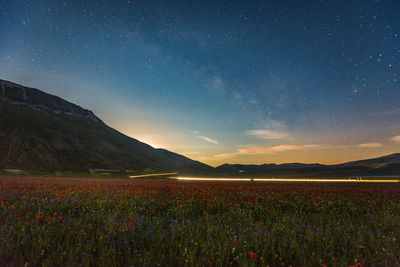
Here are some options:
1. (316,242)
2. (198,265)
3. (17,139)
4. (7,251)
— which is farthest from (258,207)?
(17,139)

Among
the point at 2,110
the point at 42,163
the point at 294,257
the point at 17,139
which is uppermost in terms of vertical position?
the point at 2,110

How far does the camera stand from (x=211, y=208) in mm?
11258

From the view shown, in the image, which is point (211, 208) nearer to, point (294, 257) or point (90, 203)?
point (90, 203)

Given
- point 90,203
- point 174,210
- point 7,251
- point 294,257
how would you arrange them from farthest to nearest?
point 90,203, point 174,210, point 294,257, point 7,251

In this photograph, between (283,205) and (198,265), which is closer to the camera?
(198,265)

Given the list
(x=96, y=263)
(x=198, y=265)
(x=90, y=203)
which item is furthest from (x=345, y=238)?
(x=90, y=203)

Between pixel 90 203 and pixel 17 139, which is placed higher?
pixel 17 139

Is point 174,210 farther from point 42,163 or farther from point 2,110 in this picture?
point 2,110

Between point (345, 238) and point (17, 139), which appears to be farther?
point (17, 139)

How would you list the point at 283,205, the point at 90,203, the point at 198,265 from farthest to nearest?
the point at 283,205, the point at 90,203, the point at 198,265

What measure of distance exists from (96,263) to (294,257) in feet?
11.1

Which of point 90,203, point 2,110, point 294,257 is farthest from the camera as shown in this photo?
point 2,110

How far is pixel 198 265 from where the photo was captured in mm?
4133

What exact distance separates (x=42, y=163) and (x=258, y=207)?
164285mm
